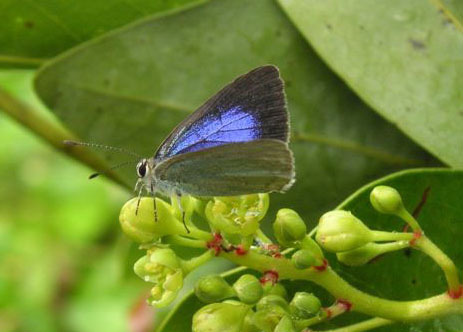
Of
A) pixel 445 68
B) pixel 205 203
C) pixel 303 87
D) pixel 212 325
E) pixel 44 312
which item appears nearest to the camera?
pixel 212 325

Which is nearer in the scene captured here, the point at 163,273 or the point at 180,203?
the point at 163,273

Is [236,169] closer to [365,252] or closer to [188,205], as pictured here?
[188,205]

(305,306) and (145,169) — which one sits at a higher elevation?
(145,169)

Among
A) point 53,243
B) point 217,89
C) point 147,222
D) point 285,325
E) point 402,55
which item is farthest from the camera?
point 53,243

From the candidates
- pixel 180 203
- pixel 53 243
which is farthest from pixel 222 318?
pixel 53 243

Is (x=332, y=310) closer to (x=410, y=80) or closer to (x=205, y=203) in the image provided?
(x=205, y=203)

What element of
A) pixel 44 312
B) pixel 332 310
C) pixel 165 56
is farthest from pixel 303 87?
pixel 44 312

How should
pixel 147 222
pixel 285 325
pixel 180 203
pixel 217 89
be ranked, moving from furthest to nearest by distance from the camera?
pixel 217 89 → pixel 180 203 → pixel 147 222 → pixel 285 325
